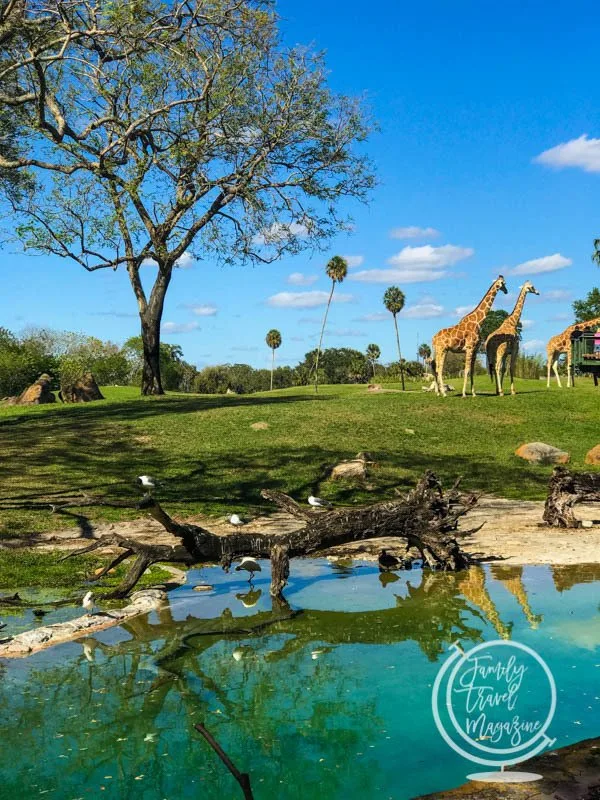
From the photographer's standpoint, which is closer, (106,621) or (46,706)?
(46,706)

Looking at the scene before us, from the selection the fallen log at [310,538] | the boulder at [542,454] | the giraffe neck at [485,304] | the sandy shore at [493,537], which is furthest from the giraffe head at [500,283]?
the fallen log at [310,538]

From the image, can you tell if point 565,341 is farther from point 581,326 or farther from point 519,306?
point 519,306

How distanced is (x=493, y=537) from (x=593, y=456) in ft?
33.4

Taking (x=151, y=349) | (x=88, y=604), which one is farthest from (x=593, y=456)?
(x=151, y=349)

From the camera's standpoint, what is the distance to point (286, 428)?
26.8 metres

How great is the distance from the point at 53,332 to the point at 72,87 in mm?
55599

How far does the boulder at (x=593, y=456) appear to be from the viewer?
2334cm

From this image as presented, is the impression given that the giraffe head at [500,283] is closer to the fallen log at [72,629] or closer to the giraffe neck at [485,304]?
the giraffe neck at [485,304]

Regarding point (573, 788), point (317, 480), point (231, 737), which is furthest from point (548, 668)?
point (317, 480)

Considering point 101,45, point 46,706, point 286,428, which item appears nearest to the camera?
point 46,706

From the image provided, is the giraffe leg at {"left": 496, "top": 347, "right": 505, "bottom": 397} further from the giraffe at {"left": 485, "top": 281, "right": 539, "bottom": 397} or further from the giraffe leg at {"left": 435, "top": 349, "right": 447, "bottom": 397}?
the giraffe leg at {"left": 435, "top": 349, "right": 447, "bottom": 397}

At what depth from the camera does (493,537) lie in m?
14.7

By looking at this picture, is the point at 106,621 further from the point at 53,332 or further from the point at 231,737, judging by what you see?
the point at 53,332

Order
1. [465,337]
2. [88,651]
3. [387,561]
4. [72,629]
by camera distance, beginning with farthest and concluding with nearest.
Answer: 1. [465,337]
2. [387,561]
3. [72,629]
4. [88,651]
